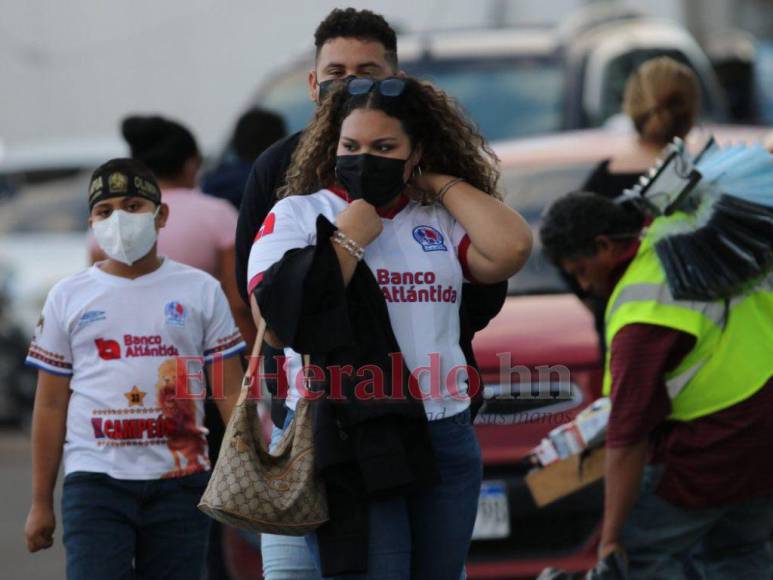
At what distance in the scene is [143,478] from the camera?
16.0 ft

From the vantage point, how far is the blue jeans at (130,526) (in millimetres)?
4824

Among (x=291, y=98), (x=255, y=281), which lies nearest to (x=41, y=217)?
(x=291, y=98)

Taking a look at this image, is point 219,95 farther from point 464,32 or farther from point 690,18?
point 690,18

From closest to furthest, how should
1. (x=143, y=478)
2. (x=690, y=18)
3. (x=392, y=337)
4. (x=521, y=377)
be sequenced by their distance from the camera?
(x=392, y=337)
(x=143, y=478)
(x=521, y=377)
(x=690, y=18)

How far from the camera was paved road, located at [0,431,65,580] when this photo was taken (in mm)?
8258

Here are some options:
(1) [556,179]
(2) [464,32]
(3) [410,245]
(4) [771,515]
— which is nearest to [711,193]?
(4) [771,515]

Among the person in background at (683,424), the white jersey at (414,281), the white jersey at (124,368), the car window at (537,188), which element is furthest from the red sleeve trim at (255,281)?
the car window at (537,188)

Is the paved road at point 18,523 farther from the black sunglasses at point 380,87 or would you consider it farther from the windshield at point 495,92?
the black sunglasses at point 380,87

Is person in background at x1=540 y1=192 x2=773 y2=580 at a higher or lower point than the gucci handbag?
lower

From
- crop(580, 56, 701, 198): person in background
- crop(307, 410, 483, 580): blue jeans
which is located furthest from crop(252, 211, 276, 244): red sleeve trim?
crop(580, 56, 701, 198): person in background

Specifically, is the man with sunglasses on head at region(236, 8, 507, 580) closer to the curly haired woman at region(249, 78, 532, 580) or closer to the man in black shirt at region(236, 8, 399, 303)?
the man in black shirt at region(236, 8, 399, 303)

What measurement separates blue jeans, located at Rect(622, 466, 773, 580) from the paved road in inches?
145

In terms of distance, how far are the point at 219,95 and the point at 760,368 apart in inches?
448

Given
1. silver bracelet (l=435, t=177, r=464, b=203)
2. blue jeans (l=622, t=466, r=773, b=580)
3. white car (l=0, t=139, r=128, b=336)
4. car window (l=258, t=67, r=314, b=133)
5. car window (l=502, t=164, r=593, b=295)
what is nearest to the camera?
silver bracelet (l=435, t=177, r=464, b=203)
